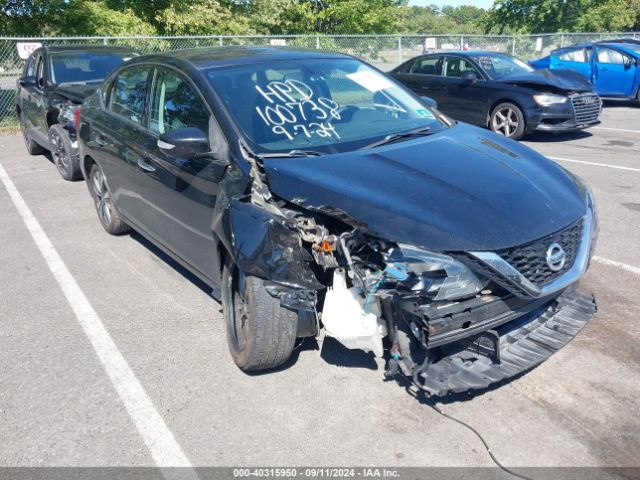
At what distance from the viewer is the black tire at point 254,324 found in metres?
3.21

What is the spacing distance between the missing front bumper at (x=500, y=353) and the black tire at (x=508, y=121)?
7.45m

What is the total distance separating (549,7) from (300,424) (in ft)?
129

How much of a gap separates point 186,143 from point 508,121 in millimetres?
8133

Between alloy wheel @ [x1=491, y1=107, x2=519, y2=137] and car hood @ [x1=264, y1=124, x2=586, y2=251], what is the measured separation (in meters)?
7.03

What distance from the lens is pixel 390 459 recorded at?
2854 mm

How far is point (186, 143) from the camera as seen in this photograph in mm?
3609

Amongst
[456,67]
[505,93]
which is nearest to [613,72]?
[456,67]

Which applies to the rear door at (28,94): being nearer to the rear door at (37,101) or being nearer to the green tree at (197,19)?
the rear door at (37,101)

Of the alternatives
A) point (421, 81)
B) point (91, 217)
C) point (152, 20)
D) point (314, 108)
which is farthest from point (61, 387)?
point (152, 20)

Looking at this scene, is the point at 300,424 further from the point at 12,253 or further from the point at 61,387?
the point at 12,253

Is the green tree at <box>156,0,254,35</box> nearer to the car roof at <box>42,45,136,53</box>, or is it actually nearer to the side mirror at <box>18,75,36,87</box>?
the car roof at <box>42,45,136,53</box>

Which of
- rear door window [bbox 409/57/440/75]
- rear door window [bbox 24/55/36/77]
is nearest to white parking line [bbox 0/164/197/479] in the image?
rear door window [bbox 24/55/36/77]

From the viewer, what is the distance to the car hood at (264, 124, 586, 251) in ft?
9.46

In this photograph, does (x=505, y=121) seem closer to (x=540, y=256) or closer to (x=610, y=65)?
(x=610, y=65)
